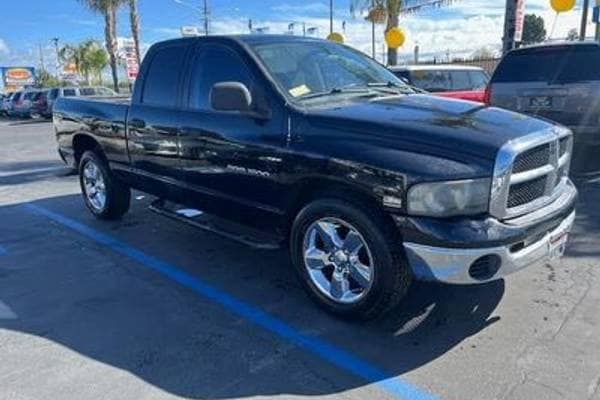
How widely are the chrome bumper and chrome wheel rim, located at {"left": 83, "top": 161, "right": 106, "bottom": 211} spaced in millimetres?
4391

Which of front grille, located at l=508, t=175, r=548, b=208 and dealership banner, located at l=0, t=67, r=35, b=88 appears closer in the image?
front grille, located at l=508, t=175, r=548, b=208

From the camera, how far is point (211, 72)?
498 centimetres

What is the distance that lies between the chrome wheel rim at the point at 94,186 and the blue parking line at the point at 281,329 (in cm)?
86

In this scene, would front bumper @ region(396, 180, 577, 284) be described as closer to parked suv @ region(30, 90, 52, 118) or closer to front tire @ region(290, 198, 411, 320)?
front tire @ region(290, 198, 411, 320)

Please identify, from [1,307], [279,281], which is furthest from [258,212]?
[1,307]

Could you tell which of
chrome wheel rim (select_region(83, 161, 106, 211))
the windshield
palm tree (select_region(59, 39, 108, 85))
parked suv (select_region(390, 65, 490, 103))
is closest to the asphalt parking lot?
chrome wheel rim (select_region(83, 161, 106, 211))

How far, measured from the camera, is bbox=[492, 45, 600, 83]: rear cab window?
7.15 metres

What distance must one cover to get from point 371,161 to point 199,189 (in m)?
2.00

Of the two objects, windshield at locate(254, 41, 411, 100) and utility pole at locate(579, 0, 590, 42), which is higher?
utility pole at locate(579, 0, 590, 42)

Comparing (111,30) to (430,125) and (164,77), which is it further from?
(430,125)

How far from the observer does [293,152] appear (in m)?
4.06

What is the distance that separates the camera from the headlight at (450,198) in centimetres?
336

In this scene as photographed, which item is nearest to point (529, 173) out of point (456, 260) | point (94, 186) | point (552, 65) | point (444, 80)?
point (456, 260)

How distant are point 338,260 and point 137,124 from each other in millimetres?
2847
